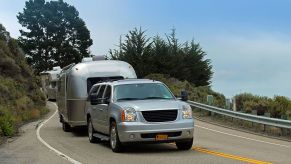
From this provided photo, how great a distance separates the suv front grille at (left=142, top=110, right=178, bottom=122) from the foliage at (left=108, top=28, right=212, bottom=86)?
4352 centimetres

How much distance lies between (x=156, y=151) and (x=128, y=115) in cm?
139

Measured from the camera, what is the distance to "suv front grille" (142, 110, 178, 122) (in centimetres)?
1432

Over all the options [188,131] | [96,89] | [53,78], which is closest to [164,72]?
[53,78]

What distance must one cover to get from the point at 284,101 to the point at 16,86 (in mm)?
19709

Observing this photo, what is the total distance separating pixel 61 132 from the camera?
2345 cm

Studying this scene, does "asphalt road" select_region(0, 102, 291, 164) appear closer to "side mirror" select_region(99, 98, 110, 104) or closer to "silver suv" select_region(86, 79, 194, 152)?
"silver suv" select_region(86, 79, 194, 152)

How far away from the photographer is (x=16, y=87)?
40.8 m

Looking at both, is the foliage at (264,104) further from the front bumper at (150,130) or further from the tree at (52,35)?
the tree at (52,35)

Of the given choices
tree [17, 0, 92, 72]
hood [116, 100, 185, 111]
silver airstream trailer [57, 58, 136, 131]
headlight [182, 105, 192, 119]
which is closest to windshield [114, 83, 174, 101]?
hood [116, 100, 185, 111]

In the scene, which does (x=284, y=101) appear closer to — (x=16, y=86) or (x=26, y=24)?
(x=16, y=86)

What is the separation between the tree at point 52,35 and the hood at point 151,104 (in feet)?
248

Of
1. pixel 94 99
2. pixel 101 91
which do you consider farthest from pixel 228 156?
pixel 101 91

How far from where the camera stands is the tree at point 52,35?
9000 centimetres

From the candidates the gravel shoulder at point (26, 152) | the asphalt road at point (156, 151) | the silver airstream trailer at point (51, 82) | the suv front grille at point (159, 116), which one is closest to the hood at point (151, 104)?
the suv front grille at point (159, 116)
